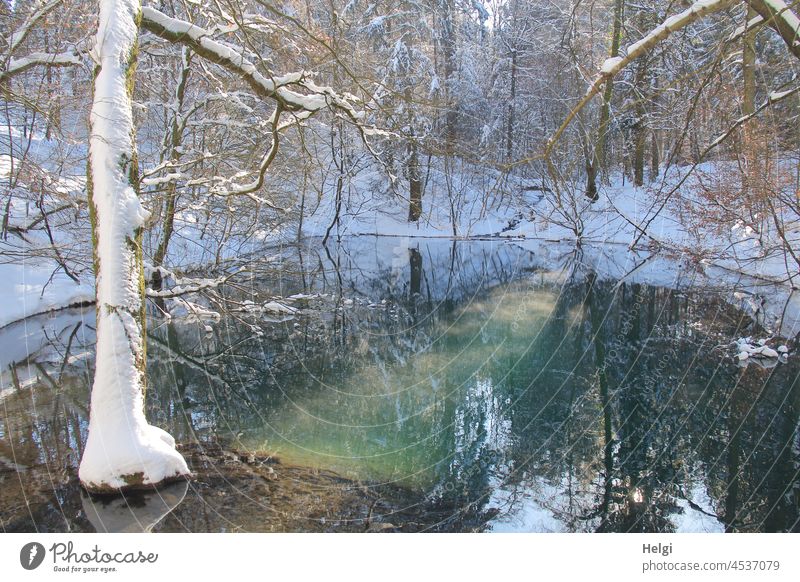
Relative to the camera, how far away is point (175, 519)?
101 inches

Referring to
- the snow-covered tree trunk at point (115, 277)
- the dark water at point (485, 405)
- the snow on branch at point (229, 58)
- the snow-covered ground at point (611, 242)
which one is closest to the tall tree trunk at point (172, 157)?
the snow-covered ground at point (611, 242)

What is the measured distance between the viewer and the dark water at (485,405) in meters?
3.17

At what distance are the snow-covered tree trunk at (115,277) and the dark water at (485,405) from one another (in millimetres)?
319

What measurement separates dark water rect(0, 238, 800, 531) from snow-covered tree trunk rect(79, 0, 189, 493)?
1.05 feet

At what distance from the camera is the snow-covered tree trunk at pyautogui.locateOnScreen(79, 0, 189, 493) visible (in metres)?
2.62

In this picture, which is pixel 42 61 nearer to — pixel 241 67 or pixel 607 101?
pixel 241 67

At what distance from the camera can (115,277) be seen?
266 centimetres

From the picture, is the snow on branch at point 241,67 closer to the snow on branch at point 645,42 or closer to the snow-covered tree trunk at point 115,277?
the snow-covered tree trunk at point 115,277

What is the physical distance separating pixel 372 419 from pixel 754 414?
289cm

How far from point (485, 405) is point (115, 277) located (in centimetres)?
301

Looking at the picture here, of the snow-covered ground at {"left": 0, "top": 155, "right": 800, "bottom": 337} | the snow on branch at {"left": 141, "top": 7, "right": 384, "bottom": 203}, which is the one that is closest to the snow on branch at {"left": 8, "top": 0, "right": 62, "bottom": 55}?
the snow on branch at {"left": 141, "top": 7, "right": 384, "bottom": 203}

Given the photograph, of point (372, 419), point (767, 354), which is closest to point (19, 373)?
point (372, 419)

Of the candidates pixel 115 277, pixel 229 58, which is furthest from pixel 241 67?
pixel 115 277

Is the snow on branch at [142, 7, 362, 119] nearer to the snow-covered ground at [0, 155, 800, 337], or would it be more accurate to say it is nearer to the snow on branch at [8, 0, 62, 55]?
the snow-covered ground at [0, 155, 800, 337]
